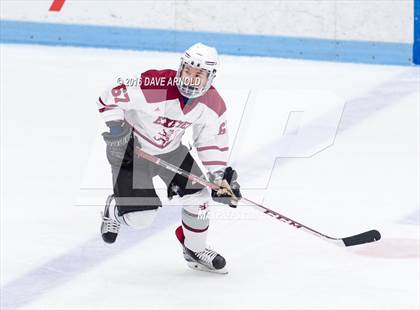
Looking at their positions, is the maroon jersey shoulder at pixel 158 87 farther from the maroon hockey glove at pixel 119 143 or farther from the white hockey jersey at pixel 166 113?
the maroon hockey glove at pixel 119 143

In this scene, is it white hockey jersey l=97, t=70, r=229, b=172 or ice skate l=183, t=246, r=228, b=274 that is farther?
ice skate l=183, t=246, r=228, b=274

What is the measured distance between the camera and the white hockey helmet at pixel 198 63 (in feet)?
11.8

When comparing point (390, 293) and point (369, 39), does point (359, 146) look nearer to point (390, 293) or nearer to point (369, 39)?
point (369, 39)

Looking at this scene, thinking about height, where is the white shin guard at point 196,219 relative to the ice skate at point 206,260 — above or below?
above

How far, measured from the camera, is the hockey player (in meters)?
3.70

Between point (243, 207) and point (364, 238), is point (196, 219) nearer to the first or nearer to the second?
point (364, 238)

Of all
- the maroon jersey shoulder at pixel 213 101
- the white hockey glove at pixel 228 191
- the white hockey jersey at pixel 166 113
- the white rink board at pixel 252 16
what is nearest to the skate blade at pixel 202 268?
the white hockey glove at pixel 228 191

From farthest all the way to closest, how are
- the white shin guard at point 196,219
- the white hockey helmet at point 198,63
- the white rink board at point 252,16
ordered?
the white rink board at point 252,16 < the white shin guard at point 196,219 < the white hockey helmet at point 198,63

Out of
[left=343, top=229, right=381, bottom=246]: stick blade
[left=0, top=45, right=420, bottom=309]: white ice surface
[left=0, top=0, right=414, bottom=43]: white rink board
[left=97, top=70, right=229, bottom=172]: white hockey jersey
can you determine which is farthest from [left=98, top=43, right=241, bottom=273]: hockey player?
[left=0, top=0, right=414, bottom=43]: white rink board

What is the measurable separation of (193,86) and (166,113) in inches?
6.8

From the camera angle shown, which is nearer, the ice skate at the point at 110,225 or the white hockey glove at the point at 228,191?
the white hockey glove at the point at 228,191

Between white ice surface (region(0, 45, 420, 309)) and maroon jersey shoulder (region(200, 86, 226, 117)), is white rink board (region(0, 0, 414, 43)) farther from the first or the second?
maroon jersey shoulder (region(200, 86, 226, 117))

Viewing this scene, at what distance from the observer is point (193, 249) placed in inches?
154

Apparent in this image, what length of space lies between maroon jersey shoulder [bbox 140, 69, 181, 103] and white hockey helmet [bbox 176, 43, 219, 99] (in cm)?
7
